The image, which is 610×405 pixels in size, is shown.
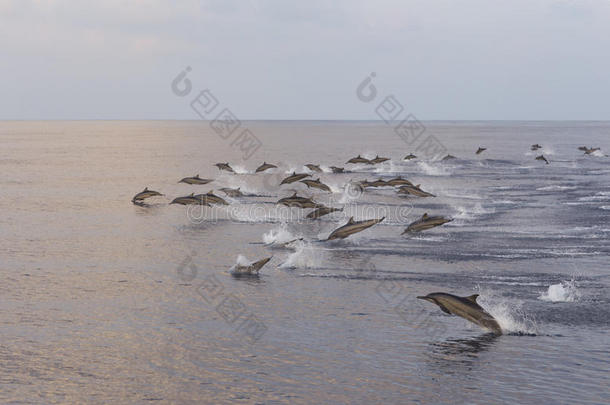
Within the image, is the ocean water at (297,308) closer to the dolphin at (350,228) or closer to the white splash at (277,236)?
the white splash at (277,236)

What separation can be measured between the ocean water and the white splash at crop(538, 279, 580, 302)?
80 mm

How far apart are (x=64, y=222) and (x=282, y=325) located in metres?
19.3

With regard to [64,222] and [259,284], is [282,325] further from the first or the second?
[64,222]

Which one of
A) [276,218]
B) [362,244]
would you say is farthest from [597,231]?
[276,218]

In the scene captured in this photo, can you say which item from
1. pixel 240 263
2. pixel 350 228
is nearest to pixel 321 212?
pixel 350 228

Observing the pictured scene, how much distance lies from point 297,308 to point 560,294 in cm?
671

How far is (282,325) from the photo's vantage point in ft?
49.6

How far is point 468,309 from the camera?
14.6 m

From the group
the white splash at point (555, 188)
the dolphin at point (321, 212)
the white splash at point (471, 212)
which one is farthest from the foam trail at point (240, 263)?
the white splash at point (555, 188)

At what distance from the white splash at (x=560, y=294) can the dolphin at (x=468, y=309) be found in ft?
10.5

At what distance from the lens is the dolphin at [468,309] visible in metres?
14.6

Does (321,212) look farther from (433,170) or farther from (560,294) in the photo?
(433,170)

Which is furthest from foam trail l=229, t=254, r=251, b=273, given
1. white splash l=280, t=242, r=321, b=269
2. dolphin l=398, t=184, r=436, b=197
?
dolphin l=398, t=184, r=436, b=197

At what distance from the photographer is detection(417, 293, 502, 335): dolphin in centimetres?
1463
